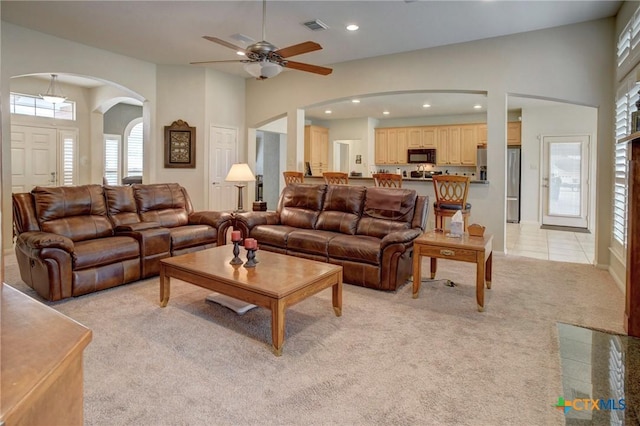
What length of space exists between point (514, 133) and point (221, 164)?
6.66 metres

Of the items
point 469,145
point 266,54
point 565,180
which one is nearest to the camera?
point 266,54

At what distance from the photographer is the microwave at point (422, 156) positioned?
396 inches

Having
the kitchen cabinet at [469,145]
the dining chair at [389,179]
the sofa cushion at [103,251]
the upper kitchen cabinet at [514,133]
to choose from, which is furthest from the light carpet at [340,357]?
the kitchen cabinet at [469,145]

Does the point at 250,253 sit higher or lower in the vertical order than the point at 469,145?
lower

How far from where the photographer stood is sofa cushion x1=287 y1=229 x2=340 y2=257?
4191 millimetres

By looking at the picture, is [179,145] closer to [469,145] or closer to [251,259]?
[251,259]

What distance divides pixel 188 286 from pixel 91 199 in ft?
4.99

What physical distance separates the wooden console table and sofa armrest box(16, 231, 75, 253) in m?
2.62

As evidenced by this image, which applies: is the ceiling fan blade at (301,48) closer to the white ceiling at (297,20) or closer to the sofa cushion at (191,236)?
the white ceiling at (297,20)

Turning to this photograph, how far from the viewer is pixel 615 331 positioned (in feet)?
9.77

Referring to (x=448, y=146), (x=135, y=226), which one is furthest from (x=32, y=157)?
(x=448, y=146)

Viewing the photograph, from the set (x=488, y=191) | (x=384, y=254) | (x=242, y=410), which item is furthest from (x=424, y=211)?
(x=242, y=410)

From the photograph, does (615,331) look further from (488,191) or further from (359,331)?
(488,191)

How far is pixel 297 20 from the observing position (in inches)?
192
